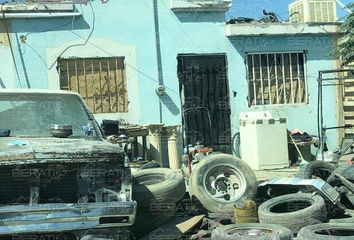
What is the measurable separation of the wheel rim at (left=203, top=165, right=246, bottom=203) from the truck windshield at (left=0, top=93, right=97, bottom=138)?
73.6 inches

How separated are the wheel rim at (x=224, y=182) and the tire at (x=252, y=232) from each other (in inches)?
53.1

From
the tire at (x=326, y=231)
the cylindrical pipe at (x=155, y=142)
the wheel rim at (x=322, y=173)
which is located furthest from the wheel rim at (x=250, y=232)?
the cylindrical pipe at (x=155, y=142)

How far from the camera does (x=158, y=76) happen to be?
12.4 meters

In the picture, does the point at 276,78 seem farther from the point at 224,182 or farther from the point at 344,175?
the point at 224,182

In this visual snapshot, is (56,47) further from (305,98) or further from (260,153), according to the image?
(305,98)

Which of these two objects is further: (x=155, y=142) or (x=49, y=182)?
(x=155, y=142)

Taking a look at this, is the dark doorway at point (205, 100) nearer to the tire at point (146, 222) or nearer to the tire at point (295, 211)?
the tire at point (295, 211)

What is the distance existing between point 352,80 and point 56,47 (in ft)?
24.8

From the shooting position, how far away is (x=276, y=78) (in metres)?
13.2

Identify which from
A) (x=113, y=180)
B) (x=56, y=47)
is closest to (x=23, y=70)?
(x=56, y=47)

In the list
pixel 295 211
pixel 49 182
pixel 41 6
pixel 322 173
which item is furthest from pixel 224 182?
pixel 41 6

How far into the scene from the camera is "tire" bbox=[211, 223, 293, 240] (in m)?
5.22

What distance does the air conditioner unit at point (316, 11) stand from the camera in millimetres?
13555

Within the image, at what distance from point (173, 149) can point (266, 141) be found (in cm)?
A: 218
